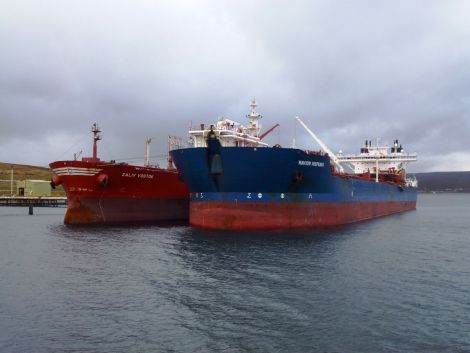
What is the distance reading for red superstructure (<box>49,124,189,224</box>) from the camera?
35438 millimetres

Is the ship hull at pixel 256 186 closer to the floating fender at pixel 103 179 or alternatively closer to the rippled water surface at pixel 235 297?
the rippled water surface at pixel 235 297

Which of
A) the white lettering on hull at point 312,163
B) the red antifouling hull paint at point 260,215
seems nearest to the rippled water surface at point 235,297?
the red antifouling hull paint at point 260,215

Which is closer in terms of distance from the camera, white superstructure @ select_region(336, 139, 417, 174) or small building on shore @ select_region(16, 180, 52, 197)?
white superstructure @ select_region(336, 139, 417, 174)

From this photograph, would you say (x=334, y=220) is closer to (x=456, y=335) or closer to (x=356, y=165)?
(x=456, y=335)

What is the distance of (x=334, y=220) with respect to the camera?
3591 cm

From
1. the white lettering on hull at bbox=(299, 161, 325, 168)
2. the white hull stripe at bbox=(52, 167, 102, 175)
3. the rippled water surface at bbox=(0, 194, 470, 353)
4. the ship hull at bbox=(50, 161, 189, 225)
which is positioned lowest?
A: the rippled water surface at bbox=(0, 194, 470, 353)

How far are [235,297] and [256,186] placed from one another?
15813 mm

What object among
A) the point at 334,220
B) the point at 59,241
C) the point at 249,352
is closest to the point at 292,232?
the point at 334,220

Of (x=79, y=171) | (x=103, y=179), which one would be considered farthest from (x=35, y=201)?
(x=103, y=179)

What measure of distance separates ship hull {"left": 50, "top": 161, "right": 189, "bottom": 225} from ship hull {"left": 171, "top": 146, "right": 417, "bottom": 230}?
18.6 feet

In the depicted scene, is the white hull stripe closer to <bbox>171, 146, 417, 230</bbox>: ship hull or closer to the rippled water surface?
<bbox>171, 146, 417, 230</bbox>: ship hull

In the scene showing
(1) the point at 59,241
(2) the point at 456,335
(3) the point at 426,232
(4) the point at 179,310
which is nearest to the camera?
(2) the point at 456,335

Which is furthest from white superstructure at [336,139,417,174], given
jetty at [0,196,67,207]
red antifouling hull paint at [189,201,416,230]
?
jetty at [0,196,67,207]

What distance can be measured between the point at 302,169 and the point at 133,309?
19391mm
